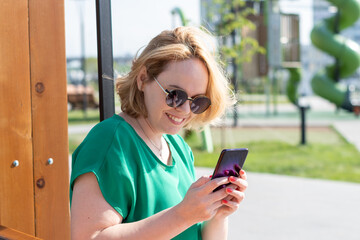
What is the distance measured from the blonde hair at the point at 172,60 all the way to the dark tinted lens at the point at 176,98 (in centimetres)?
9

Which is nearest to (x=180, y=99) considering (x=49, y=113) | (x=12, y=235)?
(x=49, y=113)

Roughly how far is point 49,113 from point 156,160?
44 centimetres

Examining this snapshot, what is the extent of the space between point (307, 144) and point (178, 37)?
9.35 meters

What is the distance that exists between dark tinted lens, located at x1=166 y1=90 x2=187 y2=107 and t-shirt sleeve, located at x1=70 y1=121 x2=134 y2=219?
Result: 0.61ft

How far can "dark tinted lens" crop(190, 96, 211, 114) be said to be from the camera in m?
1.37

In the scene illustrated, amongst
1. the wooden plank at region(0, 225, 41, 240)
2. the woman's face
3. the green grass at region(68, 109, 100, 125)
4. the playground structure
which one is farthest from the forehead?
the green grass at region(68, 109, 100, 125)

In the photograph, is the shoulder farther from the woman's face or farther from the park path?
the park path

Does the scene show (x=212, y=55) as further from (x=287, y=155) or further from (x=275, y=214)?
(x=287, y=155)

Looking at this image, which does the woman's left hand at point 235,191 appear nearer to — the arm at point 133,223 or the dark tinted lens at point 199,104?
the arm at point 133,223

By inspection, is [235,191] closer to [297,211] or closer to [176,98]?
[176,98]

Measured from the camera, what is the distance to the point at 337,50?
13.5 meters

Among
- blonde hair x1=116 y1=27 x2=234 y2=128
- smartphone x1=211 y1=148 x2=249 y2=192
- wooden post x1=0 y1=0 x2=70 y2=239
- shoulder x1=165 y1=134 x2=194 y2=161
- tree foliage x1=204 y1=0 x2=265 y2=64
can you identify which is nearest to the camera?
smartphone x1=211 y1=148 x2=249 y2=192

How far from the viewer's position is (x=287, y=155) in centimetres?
888

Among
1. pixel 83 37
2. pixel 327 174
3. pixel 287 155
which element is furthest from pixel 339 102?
pixel 83 37
